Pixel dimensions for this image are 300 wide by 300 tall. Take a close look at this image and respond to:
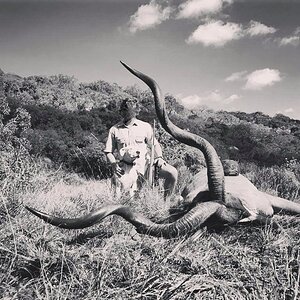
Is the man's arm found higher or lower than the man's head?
lower

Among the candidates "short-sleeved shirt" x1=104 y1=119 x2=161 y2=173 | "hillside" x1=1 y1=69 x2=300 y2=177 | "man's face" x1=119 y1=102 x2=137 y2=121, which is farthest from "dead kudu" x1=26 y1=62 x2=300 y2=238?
"hillside" x1=1 y1=69 x2=300 y2=177

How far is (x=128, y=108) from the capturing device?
494cm

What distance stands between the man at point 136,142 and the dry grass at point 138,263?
1879mm

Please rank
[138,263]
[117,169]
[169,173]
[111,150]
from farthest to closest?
[111,150]
[169,173]
[117,169]
[138,263]

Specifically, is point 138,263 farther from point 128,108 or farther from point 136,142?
point 128,108

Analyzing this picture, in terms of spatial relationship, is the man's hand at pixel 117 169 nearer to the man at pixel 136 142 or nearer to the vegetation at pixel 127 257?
the man at pixel 136 142

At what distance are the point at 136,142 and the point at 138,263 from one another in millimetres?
2787

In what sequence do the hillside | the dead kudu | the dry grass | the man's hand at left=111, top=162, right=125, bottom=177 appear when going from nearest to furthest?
1. the dry grass
2. the dead kudu
3. the man's hand at left=111, top=162, right=125, bottom=177
4. the hillside

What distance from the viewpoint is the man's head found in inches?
194

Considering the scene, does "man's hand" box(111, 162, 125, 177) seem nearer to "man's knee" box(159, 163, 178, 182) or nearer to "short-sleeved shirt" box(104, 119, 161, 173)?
"short-sleeved shirt" box(104, 119, 161, 173)

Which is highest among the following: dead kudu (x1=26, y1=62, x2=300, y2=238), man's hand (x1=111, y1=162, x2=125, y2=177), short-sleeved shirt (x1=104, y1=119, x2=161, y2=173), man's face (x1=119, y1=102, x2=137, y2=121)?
man's face (x1=119, y1=102, x2=137, y2=121)

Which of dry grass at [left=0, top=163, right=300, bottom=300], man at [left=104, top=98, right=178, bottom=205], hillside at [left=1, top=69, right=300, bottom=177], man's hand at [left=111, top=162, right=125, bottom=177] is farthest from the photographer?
hillside at [left=1, top=69, right=300, bottom=177]

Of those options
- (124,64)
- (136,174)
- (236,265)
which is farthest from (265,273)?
(136,174)

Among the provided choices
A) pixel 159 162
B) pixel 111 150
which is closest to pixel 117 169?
pixel 111 150
